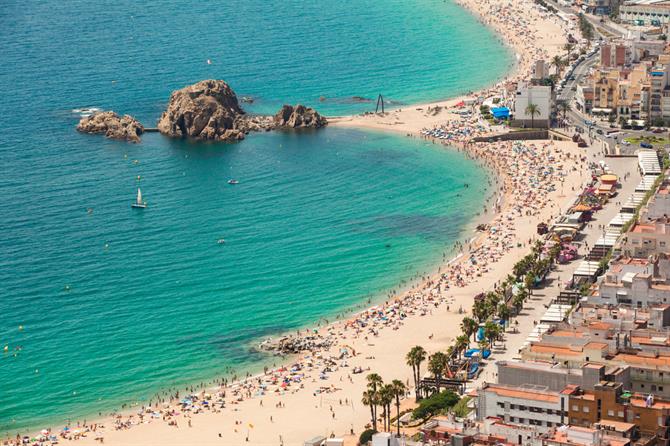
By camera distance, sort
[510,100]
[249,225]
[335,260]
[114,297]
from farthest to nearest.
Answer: [510,100] < [249,225] < [335,260] < [114,297]

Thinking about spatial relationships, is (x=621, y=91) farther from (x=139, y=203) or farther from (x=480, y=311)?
(x=480, y=311)

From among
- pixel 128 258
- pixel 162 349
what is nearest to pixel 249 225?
pixel 128 258

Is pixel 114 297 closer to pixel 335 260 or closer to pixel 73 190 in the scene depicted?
pixel 335 260

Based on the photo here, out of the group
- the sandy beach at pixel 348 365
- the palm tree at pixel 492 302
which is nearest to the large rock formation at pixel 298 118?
the sandy beach at pixel 348 365

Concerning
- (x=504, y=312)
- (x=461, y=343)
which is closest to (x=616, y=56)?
(x=504, y=312)

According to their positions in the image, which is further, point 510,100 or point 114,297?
point 510,100

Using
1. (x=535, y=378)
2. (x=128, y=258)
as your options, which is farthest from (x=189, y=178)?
(x=535, y=378)

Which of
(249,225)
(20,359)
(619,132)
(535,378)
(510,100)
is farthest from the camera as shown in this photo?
(510,100)
